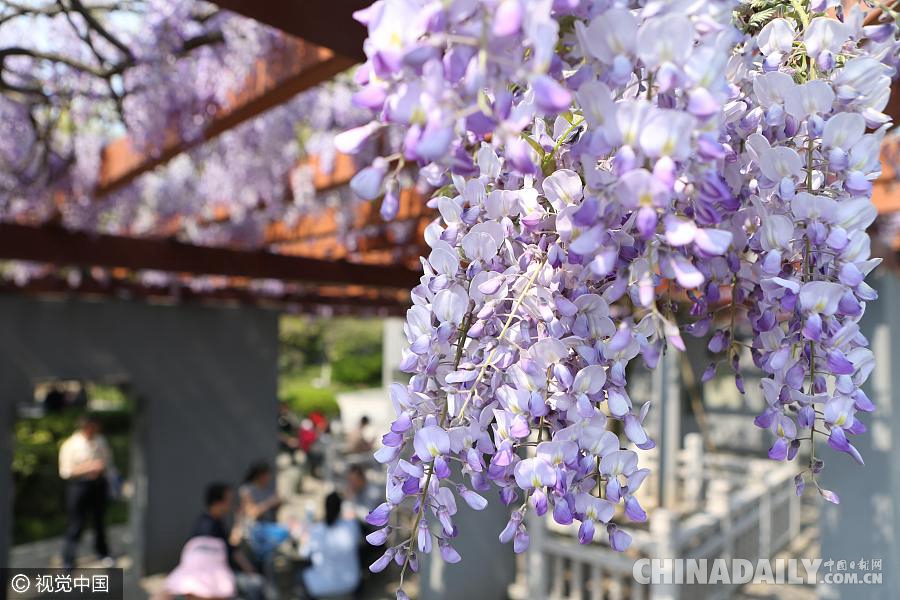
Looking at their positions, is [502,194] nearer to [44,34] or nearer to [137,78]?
[137,78]

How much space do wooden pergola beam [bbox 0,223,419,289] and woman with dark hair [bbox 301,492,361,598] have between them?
1602 mm

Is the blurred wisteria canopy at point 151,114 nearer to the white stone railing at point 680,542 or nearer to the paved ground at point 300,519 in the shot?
the white stone railing at point 680,542

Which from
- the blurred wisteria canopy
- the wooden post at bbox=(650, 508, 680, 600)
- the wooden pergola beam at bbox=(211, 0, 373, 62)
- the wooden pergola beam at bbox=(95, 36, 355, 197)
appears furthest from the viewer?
the wooden post at bbox=(650, 508, 680, 600)

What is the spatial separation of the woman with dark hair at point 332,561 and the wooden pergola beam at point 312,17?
343cm

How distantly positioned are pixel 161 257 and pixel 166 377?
2.83m

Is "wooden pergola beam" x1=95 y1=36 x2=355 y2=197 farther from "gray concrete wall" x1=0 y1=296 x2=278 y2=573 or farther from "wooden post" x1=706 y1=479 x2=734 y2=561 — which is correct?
"wooden post" x1=706 y1=479 x2=734 y2=561

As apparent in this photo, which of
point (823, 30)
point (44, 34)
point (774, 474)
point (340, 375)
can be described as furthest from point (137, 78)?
point (340, 375)

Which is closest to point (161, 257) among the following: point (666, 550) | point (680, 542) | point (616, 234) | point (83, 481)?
point (83, 481)

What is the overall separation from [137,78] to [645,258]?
2.68 metres

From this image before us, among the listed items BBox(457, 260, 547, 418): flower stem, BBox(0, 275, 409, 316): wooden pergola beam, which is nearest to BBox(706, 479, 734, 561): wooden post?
BBox(0, 275, 409, 316): wooden pergola beam

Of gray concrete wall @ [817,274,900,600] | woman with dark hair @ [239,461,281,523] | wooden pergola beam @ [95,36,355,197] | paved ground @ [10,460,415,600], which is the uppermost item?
wooden pergola beam @ [95,36,355,197]

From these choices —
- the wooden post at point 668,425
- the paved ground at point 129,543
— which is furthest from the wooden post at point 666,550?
the wooden post at point 668,425

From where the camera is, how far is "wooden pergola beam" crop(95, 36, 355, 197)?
58.5 inches

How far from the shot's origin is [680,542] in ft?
12.1
